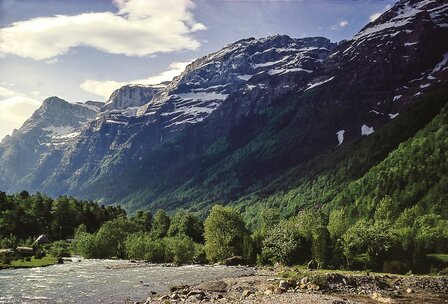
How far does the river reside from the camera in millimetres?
72438

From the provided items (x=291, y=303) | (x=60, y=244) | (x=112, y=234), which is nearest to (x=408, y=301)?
(x=291, y=303)

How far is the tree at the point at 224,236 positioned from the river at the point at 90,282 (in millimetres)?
26338

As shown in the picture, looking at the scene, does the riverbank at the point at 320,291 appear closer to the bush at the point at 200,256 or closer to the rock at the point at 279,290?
the rock at the point at 279,290

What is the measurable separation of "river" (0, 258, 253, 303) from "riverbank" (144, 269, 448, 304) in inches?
360

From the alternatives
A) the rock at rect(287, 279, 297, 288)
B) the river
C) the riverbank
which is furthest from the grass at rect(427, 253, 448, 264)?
the river

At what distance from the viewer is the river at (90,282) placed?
7244cm

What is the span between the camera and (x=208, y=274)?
109500 millimetres

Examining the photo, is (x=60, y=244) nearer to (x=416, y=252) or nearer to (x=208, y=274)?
(x=208, y=274)

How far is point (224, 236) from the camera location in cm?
14512

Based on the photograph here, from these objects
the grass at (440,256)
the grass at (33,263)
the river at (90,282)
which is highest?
the grass at (440,256)

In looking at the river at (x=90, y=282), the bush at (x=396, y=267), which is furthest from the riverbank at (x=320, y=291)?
the bush at (x=396, y=267)

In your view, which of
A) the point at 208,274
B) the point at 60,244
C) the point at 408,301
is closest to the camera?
the point at 408,301

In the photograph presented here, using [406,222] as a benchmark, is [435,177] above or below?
above

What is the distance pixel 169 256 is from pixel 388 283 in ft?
276
